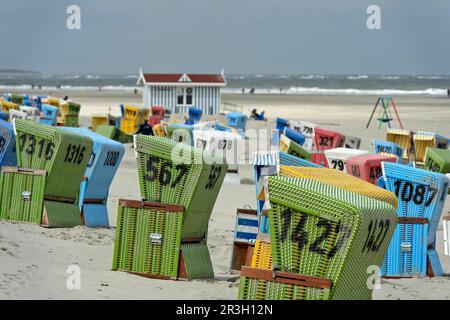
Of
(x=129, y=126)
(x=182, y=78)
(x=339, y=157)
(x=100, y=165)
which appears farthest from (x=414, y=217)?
(x=182, y=78)

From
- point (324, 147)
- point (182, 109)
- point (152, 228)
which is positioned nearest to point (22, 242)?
point (152, 228)

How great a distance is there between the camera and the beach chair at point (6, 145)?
1436 centimetres

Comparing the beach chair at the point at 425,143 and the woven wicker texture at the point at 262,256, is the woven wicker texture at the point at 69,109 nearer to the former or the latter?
the beach chair at the point at 425,143

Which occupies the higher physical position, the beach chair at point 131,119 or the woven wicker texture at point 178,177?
the woven wicker texture at point 178,177

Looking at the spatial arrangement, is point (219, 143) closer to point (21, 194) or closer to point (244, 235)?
point (21, 194)

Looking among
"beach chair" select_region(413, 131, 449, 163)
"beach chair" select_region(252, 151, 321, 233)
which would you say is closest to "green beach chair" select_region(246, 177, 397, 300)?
"beach chair" select_region(252, 151, 321, 233)

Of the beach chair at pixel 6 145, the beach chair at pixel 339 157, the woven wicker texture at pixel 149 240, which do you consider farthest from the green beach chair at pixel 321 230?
the beach chair at pixel 339 157

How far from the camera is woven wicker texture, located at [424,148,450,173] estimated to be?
18047mm

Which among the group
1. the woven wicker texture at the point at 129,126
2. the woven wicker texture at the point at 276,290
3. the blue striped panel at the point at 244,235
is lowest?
the woven wicker texture at the point at 129,126

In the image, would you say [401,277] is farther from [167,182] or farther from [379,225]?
[379,225]

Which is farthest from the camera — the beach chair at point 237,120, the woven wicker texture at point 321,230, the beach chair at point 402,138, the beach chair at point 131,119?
the beach chair at point 237,120

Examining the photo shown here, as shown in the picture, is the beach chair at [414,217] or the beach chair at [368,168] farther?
the beach chair at [368,168]

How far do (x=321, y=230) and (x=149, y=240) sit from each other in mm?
Answer: 3305
